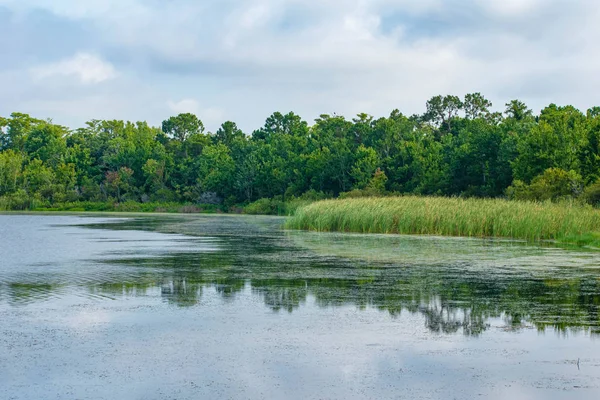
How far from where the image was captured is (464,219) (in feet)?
97.8

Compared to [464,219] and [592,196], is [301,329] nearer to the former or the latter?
[464,219]

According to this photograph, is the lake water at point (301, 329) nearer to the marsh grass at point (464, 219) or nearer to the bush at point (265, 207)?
the marsh grass at point (464, 219)

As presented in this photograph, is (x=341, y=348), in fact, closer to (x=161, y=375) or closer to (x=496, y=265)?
(x=161, y=375)

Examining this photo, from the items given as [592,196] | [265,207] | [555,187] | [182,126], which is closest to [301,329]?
[592,196]

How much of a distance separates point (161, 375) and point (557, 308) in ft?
22.1

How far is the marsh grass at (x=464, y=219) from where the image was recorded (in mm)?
27391

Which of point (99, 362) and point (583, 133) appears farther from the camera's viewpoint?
point (583, 133)

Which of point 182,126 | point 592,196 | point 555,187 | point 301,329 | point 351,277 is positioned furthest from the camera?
point 182,126

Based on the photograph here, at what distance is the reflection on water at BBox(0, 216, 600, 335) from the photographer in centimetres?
1139

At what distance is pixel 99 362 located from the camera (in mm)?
7918

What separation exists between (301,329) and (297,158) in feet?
228

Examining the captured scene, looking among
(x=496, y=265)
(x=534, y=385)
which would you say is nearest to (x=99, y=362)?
(x=534, y=385)

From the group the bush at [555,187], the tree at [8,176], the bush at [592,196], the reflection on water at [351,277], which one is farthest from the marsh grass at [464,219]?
the tree at [8,176]

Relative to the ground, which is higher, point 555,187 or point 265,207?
point 555,187
